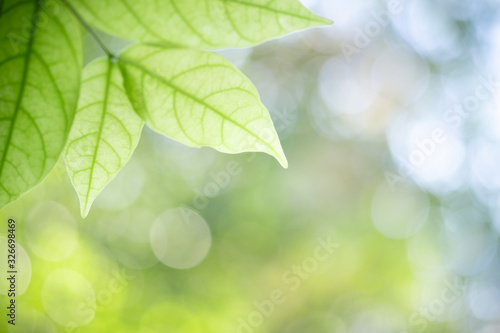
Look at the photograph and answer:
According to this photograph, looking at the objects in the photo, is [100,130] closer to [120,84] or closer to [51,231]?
[120,84]

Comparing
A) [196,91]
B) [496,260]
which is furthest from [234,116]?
[496,260]

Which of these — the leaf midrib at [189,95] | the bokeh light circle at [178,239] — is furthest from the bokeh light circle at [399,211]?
the leaf midrib at [189,95]

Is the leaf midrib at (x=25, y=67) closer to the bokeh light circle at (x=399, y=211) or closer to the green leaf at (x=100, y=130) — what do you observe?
the green leaf at (x=100, y=130)

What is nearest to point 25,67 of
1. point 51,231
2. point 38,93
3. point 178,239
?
point 38,93

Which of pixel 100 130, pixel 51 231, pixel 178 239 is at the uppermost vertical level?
pixel 100 130

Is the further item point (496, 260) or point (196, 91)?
point (496, 260)

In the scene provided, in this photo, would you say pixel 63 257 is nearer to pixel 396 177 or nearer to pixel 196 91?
pixel 196 91
